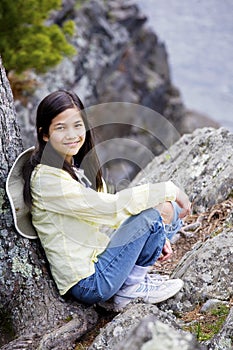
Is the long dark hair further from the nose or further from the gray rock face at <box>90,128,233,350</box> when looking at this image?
the gray rock face at <box>90,128,233,350</box>

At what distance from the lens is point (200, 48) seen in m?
24.1

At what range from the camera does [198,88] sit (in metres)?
22.2

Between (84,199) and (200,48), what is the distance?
21.5 meters

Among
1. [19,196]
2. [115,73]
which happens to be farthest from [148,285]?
[115,73]

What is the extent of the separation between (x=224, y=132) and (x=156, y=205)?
2.54 m

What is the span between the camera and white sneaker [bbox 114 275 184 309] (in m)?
3.89

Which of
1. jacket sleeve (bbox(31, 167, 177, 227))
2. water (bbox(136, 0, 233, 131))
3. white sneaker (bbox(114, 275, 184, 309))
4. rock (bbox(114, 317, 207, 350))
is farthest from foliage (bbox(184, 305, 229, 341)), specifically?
water (bbox(136, 0, 233, 131))

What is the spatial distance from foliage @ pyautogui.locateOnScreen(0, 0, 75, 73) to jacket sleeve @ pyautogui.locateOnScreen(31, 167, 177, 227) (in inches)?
249

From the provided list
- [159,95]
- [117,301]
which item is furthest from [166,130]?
[117,301]

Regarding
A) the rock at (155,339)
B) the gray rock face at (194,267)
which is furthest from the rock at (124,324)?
the rock at (155,339)

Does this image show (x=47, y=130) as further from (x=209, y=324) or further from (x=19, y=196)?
(x=209, y=324)

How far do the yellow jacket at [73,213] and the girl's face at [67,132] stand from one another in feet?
0.72

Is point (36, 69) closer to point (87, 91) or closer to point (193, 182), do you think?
point (87, 91)

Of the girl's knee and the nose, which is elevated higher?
the nose
